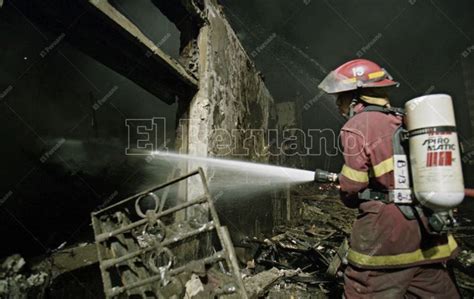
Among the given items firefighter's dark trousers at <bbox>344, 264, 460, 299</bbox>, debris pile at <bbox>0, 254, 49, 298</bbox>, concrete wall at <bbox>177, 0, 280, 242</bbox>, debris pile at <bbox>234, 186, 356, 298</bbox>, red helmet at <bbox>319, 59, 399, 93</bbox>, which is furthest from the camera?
debris pile at <bbox>234, 186, 356, 298</bbox>

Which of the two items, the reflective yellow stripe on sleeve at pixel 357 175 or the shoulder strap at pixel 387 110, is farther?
the shoulder strap at pixel 387 110

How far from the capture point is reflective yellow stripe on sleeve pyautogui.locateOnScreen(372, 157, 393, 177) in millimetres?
2070

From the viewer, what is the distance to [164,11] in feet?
11.3

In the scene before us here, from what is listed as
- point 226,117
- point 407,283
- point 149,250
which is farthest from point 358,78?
point 149,250

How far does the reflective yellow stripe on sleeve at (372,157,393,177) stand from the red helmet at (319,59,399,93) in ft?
2.41

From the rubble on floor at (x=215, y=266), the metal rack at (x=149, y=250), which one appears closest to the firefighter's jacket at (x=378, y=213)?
the rubble on floor at (x=215, y=266)

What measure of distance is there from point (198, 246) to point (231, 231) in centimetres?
108

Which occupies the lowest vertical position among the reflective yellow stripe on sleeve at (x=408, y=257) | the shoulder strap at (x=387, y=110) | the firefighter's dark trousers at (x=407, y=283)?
the firefighter's dark trousers at (x=407, y=283)

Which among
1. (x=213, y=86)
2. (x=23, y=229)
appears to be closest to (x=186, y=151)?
(x=213, y=86)

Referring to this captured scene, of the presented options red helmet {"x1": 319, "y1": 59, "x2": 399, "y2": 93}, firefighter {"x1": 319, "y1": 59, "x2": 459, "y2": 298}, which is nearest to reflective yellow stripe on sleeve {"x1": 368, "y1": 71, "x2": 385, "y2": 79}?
red helmet {"x1": 319, "y1": 59, "x2": 399, "y2": 93}

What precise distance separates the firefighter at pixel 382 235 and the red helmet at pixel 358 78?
0.81ft

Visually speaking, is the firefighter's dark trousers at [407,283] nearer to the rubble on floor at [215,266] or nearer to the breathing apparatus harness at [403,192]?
the breathing apparatus harness at [403,192]

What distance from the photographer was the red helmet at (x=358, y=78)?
2.38 metres

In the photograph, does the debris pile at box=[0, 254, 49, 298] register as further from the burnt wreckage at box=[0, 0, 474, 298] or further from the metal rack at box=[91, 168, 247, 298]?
the metal rack at box=[91, 168, 247, 298]
